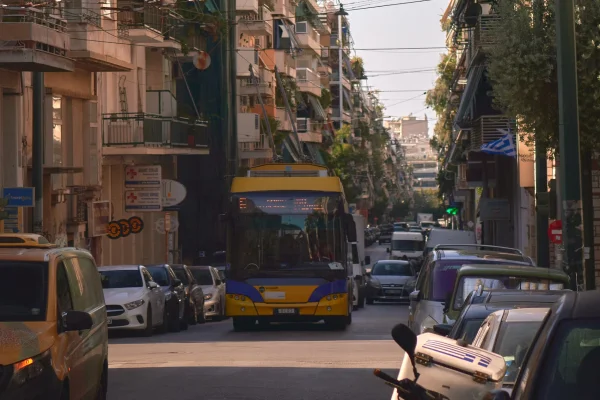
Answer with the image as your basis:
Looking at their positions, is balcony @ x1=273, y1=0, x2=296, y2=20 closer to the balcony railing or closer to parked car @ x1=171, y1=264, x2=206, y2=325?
the balcony railing

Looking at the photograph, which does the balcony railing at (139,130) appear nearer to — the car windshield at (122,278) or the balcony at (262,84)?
the car windshield at (122,278)

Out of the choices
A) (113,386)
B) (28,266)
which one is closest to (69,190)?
(113,386)

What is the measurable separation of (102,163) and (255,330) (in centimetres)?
1417

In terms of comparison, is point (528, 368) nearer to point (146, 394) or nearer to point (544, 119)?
point (146, 394)

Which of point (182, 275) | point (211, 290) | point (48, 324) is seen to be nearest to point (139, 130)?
point (211, 290)

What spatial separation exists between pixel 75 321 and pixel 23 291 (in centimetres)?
66

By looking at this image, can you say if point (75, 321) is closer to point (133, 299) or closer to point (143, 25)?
point (133, 299)

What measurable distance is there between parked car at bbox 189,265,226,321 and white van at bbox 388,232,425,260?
37636 mm

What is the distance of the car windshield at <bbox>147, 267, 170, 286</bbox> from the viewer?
28.2 m

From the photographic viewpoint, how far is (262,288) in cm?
2455

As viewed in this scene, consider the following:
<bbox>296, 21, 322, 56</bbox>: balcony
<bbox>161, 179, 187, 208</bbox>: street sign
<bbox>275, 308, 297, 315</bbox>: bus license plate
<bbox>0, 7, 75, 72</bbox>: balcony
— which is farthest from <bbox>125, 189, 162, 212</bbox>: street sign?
<bbox>296, 21, 322, 56</bbox>: balcony

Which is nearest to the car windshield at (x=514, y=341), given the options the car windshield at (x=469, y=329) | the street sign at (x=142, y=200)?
the car windshield at (x=469, y=329)

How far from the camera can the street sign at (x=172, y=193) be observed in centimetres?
4081

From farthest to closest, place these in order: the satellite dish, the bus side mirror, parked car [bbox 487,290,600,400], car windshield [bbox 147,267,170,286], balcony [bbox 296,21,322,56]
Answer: balcony [bbox 296,21,322,56] < the satellite dish < car windshield [bbox 147,267,170,286] < the bus side mirror < parked car [bbox 487,290,600,400]
